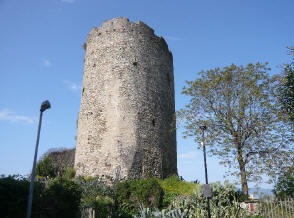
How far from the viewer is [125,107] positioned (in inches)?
574

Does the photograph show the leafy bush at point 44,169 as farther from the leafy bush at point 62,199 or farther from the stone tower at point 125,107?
the leafy bush at point 62,199

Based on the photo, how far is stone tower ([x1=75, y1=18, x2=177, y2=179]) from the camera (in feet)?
45.8

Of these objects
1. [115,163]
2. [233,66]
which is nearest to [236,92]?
[233,66]

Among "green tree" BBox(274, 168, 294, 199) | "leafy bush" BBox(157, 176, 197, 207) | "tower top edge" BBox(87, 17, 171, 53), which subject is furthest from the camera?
"tower top edge" BBox(87, 17, 171, 53)

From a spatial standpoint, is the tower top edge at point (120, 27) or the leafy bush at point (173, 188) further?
the tower top edge at point (120, 27)

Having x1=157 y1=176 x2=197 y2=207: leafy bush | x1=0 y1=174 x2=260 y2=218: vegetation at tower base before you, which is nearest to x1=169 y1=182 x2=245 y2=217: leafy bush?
x1=0 y1=174 x2=260 y2=218: vegetation at tower base

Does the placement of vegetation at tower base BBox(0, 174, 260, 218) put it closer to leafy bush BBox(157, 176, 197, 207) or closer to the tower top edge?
leafy bush BBox(157, 176, 197, 207)

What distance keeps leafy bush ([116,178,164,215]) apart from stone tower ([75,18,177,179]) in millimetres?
1308

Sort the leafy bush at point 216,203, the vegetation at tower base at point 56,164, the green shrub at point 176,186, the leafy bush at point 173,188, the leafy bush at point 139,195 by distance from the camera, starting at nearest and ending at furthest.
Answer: the leafy bush at point 216,203, the leafy bush at point 139,195, the leafy bush at point 173,188, the green shrub at point 176,186, the vegetation at tower base at point 56,164

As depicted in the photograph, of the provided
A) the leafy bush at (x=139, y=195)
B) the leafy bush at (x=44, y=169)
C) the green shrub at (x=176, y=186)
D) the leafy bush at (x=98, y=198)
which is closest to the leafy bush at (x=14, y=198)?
the leafy bush at (x=98, y=198)

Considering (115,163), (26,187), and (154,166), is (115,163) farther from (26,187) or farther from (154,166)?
(26,187)

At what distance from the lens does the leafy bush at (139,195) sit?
38.0ft

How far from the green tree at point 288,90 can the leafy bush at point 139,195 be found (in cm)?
722

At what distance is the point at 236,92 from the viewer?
13539 mm
